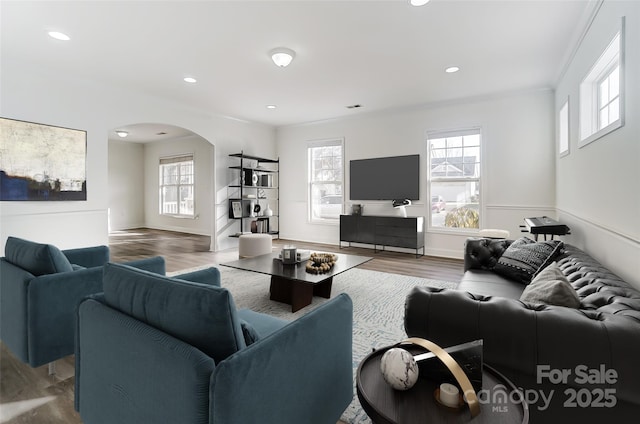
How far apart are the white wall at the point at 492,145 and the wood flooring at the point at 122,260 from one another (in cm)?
86

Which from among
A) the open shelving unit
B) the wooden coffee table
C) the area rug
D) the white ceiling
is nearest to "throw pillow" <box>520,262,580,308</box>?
the area rug

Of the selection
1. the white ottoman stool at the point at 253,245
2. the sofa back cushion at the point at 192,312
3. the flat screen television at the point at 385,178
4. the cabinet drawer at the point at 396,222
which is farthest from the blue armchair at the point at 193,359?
the flat screen television at the point at 385,178

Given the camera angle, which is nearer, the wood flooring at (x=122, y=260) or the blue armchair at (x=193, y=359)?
the blue armchair at (x=193, y=359)

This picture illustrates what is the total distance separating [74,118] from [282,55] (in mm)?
3147

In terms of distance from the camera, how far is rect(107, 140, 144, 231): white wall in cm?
908

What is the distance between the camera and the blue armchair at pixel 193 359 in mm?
922

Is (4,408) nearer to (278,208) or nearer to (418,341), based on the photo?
(418,341)

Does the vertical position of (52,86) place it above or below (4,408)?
above

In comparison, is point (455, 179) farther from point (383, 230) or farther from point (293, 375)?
point (293, 375)

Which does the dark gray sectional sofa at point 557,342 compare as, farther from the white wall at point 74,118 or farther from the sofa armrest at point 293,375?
the white wall at point 74,118

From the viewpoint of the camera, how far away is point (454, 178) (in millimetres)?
5480

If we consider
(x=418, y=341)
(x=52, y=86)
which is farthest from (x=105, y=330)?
(x=52, y=86)

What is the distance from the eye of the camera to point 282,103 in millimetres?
5559

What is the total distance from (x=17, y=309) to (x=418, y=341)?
95.4 inches
